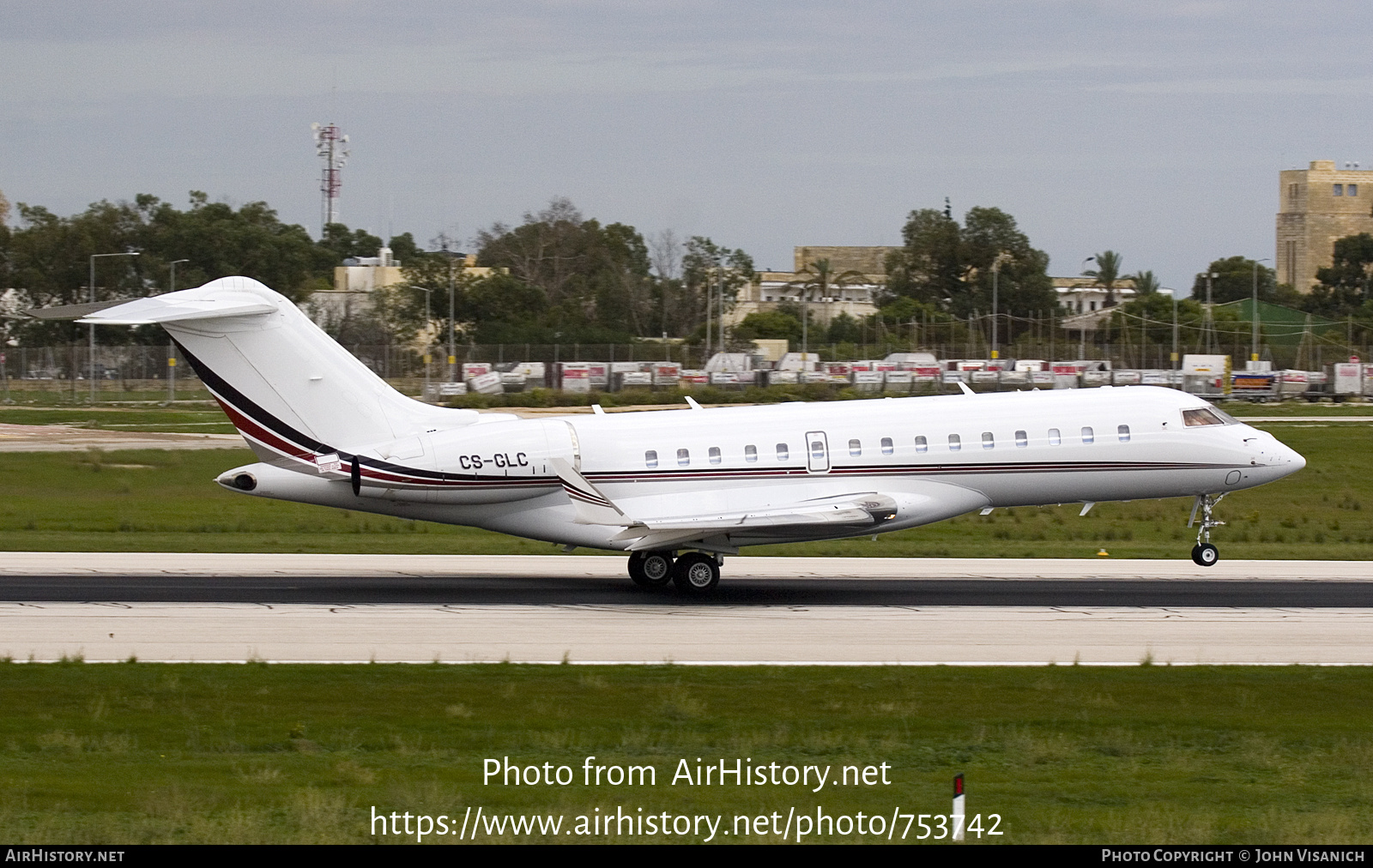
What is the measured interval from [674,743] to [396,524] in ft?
77.1

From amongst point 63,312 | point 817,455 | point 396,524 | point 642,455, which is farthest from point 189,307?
point 396,524

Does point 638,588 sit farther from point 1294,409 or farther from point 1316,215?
point 1316,215

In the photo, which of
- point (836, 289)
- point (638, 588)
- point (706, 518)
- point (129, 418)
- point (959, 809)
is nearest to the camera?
point (959, 809)

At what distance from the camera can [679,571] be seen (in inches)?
976

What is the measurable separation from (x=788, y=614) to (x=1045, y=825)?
1157 cm

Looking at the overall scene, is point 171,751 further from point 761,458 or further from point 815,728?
point 761,458

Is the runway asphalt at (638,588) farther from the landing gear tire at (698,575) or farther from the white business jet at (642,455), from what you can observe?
the white business jet at (642,455)

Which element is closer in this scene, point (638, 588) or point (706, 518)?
point (706, 518)

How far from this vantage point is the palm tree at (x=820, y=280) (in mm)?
151250

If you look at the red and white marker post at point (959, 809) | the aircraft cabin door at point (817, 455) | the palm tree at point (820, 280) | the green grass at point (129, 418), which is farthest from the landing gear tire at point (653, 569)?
the palm tree at point (820, 280)

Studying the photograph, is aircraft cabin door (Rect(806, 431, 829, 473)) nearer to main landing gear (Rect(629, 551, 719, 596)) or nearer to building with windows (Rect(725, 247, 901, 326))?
main landing gear (Rect(629, 551, 719, 596))

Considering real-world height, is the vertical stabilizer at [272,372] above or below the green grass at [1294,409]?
above

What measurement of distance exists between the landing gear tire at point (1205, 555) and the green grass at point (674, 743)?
30.9ft

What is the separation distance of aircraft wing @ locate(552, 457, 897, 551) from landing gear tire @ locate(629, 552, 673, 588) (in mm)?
728
